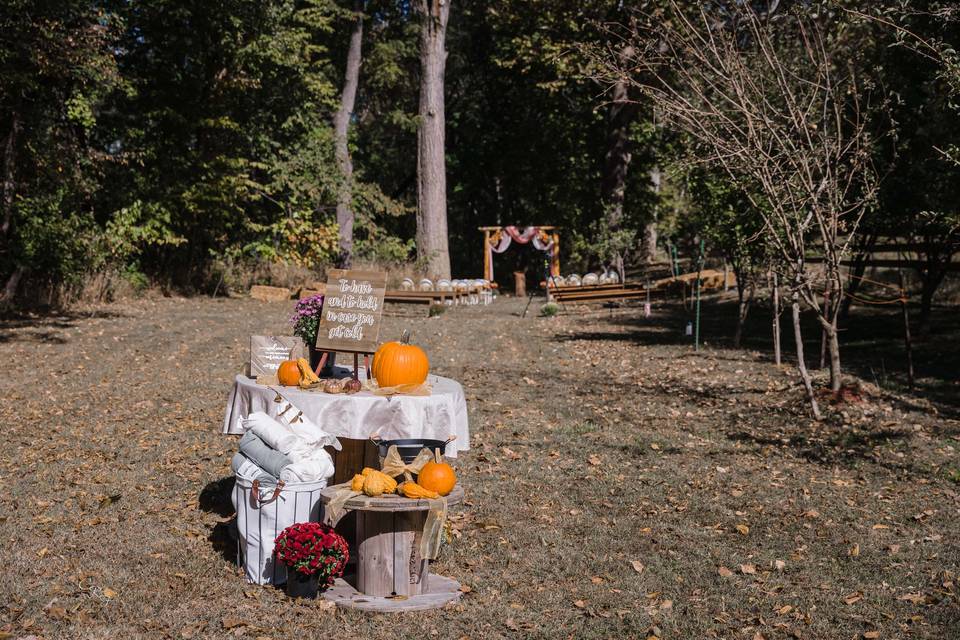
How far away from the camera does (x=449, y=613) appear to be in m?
5.23

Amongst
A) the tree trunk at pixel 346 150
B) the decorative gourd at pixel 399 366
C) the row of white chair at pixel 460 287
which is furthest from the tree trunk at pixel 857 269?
the tree trunk at pixel 346 150

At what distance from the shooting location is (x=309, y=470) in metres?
5.45

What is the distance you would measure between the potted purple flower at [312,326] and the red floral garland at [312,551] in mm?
1489

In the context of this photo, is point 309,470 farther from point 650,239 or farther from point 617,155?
point 650,239

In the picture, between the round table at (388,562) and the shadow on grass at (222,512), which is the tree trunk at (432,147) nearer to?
the shadow on grass at (222,512)

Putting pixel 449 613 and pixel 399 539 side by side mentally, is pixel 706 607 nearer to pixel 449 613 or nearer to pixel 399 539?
pixel 449 613

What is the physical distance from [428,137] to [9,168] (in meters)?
12.2

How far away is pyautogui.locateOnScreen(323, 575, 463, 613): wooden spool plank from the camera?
17.0ft

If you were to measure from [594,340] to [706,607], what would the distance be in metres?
12.3

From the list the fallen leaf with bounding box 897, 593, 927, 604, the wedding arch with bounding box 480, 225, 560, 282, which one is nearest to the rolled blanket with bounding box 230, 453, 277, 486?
the fallen leaf with bounding box 897, 593, 927, 604

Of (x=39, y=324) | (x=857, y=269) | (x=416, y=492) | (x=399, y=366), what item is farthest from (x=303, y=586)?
(x=857, y=269)

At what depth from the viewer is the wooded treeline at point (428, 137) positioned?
10.9m

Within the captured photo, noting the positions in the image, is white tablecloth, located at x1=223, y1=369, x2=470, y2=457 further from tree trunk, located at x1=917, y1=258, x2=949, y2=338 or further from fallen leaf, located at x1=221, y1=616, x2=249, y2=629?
tree trunk, located at x1=917, y1=258, x2=949, y2=338

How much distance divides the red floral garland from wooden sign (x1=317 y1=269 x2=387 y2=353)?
139 cm
